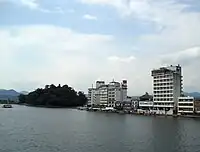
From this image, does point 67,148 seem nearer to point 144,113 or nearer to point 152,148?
point 152,148

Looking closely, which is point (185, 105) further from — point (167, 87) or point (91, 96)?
point (91, 96)

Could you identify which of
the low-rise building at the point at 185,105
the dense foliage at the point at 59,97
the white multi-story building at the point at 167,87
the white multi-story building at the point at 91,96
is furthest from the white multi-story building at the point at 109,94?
the low-rise building at the point at 185,105

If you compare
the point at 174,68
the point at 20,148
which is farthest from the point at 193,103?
the point at 20,148

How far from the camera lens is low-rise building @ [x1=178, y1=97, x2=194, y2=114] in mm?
68375

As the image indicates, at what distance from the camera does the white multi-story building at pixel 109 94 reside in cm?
9862

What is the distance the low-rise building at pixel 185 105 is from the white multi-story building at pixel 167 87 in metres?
1.56

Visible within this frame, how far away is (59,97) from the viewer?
11575cm

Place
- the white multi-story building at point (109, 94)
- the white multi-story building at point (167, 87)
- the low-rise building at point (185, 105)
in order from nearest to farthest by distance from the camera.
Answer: the low-rise building at point (185, 105)
the white multi-story building at point (167, 87)
the white multi-story building at point (109, 94)

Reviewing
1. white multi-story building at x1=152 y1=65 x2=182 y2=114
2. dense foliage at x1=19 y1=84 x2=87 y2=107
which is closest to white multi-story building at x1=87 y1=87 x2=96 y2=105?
dense foliage at x1=19 y1=84 x2=87 y2=107

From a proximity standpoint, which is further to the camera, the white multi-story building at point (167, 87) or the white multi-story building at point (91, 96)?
the white multi-story building at point (91, 96)

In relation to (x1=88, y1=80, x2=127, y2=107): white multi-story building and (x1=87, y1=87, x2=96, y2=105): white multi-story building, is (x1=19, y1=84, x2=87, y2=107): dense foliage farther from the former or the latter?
(x1=88, y1=80, x2=127, y2=107): white multi-story building

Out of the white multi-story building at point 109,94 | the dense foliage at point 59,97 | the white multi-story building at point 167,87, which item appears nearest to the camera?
the white multi-story building at point 167,87

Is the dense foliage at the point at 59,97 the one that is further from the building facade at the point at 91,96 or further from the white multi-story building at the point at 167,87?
the white multi-story building at the point at 167,87

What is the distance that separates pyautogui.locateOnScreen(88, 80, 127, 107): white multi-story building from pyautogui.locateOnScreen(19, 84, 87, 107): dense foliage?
420 inches
